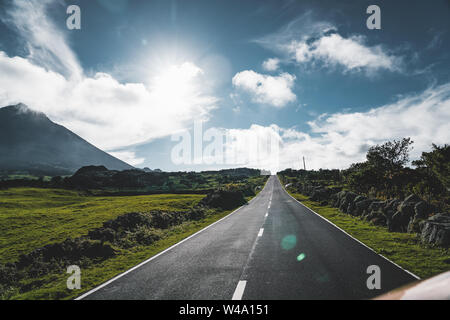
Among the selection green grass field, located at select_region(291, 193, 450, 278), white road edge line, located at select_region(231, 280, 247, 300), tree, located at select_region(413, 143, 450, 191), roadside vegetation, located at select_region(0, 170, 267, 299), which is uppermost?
tree, located at select_region(413, 143, 450, 191)

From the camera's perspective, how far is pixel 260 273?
6.14 meters

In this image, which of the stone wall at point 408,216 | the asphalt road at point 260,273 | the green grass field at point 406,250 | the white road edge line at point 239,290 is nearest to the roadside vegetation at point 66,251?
the asphalt road at point 260,273

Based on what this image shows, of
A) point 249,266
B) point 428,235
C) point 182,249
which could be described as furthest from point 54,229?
point 428,235

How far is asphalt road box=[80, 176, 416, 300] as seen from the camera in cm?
500

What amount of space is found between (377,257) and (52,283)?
1107 centimetres

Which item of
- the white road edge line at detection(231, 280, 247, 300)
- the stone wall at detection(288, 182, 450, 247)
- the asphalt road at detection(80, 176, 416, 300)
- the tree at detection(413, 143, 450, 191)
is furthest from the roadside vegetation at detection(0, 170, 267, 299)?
the tree at detection(413, 143, 450, 191)

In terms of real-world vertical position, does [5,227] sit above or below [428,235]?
below

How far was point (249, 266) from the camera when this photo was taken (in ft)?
22.2

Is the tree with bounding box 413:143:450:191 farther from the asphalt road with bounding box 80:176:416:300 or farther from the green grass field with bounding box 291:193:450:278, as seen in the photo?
the asphalt road with bounding box 80:176:416:300

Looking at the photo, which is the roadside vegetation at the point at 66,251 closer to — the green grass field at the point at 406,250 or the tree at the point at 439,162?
the green grass field at the point at 406,250

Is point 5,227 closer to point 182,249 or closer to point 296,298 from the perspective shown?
point 182,249

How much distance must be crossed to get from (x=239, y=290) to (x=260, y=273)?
128 cm

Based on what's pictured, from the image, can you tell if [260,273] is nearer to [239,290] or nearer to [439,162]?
[239,290]
